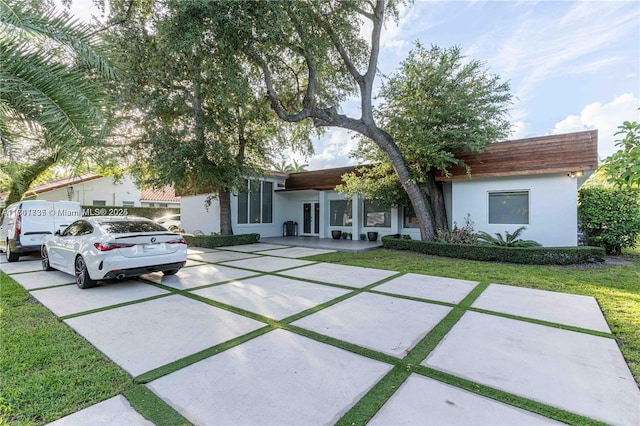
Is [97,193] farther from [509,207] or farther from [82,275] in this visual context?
[509,207]

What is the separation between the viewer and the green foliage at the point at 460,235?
1060 centimetres

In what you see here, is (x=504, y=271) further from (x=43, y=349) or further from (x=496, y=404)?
(x=43, y=349)

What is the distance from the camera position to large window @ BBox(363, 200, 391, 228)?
14.9m

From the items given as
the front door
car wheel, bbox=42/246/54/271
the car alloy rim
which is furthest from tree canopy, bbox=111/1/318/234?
the car alloy rim

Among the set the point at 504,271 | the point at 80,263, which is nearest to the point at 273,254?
the point at 80,263

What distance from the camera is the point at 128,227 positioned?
6.21 meters

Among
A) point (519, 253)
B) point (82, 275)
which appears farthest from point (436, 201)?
point (82, 275)

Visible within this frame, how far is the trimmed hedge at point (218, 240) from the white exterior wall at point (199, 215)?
2500mm

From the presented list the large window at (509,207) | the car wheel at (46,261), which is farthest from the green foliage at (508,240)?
the car wheel at (46,261)

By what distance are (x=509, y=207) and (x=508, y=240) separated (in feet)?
5.51

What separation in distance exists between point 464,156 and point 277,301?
10.1 metres

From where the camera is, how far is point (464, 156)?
1172cm

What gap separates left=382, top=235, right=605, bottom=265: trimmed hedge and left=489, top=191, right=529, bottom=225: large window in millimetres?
2232

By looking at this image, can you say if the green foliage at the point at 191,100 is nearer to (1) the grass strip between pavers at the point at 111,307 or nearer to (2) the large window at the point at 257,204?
(2) the large window at the point at 257,204
